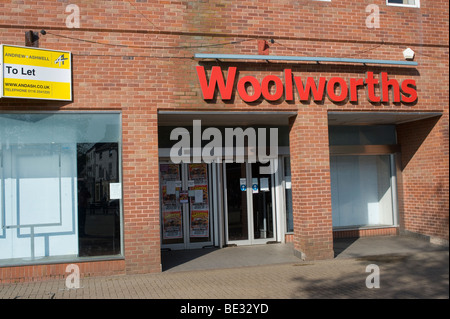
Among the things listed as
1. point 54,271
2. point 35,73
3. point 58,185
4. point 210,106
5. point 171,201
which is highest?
point 35,73

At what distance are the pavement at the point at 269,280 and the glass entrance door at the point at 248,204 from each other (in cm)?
127

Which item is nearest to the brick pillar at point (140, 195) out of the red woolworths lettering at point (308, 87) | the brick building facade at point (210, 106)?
the brick building facade at point (210, 106)

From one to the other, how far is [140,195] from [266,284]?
292cm

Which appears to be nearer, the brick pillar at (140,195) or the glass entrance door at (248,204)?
the brick pillar at (140,195)

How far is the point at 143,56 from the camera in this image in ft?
30.0

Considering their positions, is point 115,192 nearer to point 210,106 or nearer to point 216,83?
point 210,106

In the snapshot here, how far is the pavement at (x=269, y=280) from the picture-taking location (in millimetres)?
7078

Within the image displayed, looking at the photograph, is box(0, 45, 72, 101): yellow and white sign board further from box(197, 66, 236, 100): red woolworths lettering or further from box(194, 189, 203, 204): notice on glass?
box(194, 189, 203, 204): notice on glass

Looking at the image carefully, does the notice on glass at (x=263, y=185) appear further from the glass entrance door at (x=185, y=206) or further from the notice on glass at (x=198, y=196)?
the notice on glass at (x=198, y=196)

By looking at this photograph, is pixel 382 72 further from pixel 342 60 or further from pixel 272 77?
pixel 272 77

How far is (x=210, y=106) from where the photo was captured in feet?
30.8

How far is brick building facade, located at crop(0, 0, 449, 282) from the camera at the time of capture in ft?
28.9

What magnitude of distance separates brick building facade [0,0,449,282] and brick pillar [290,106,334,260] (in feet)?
0.08

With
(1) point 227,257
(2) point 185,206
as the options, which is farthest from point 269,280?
(2) point 185,206
